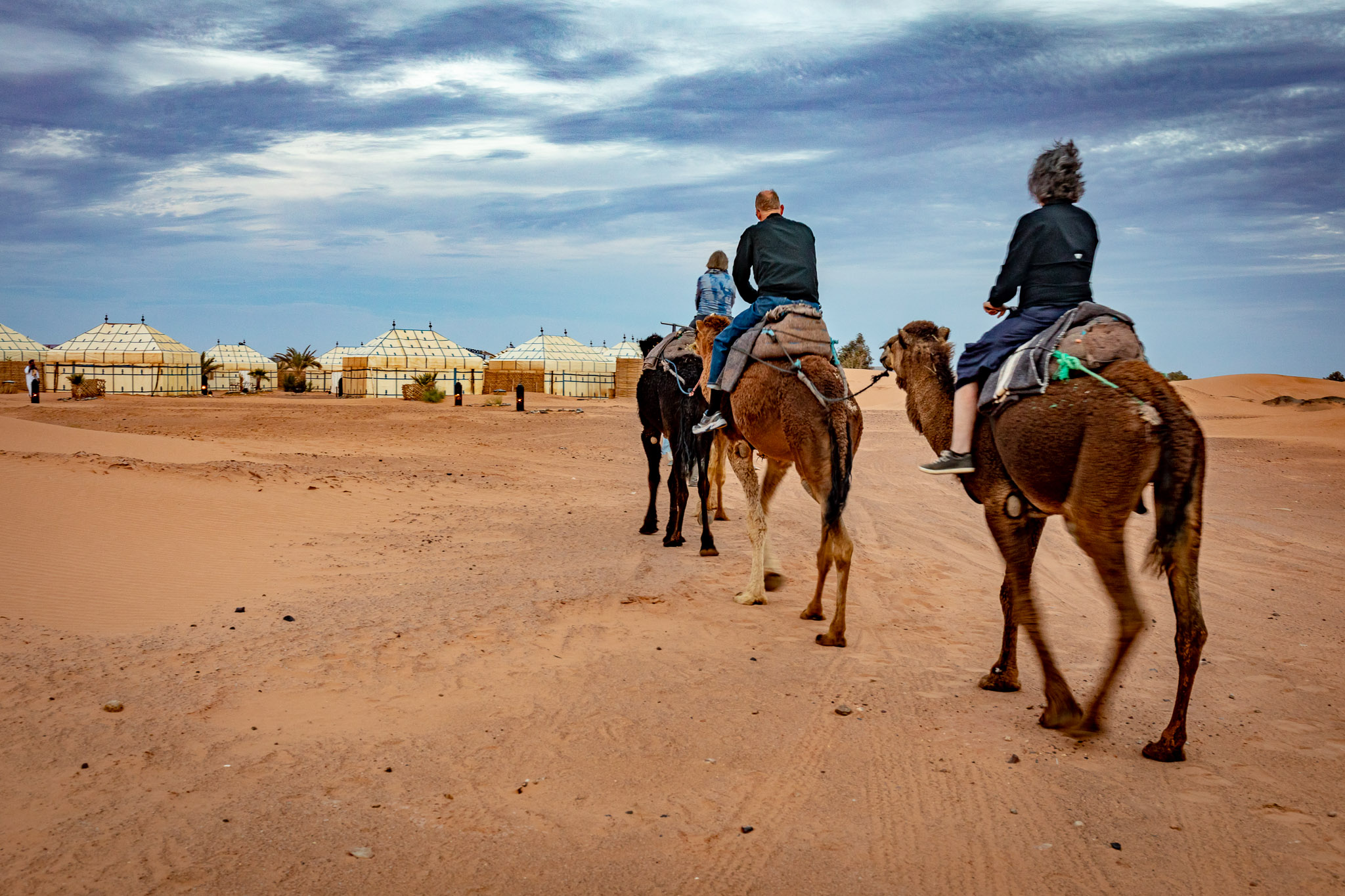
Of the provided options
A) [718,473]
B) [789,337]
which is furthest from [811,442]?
[718,473]

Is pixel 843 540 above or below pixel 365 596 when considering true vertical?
above

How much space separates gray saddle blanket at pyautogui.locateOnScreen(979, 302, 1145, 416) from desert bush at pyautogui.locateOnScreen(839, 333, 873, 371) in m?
55.6

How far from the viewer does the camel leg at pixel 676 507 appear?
386 inches

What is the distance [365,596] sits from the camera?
726cm

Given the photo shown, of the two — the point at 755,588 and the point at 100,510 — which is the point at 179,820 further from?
the point at 100,510

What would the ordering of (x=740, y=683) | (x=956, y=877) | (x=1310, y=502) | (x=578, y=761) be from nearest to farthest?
(x=956, y=877) < (x=578, y=761) < (x=740, y=683) < (x=1310, y=502)

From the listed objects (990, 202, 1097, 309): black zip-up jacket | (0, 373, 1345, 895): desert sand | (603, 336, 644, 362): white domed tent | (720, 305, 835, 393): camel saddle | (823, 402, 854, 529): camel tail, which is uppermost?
(603, 336, 644, 362): white domed tent

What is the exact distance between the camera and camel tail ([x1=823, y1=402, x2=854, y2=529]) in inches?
246

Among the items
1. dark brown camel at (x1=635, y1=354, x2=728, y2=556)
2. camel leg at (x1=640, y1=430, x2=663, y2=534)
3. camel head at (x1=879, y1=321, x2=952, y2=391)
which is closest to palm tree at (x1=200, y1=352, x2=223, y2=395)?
camel leg at (x1=640, y1=430, x2=663, y2=534)

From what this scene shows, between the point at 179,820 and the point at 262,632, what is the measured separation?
2774 mm

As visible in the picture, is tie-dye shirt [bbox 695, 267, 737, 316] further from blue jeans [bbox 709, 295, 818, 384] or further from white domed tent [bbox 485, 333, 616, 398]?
white domed tent [bbox 485, 333, 616, 398]

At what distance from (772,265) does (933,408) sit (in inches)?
81.3

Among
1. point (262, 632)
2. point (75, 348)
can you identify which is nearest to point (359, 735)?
point (262, 632)

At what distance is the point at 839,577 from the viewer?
621cm
